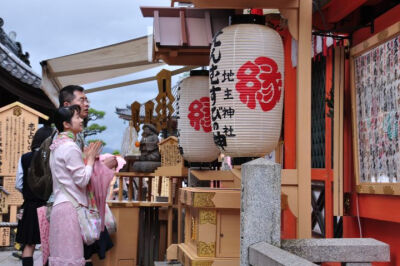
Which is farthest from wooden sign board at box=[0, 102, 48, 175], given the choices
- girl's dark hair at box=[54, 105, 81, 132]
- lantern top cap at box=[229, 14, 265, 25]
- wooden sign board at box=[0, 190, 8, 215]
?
lantern top cap at box=[229, 14, 265, 25]

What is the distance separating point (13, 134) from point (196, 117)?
22.5 feet

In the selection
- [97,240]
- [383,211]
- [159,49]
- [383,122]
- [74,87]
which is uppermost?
[159,49]

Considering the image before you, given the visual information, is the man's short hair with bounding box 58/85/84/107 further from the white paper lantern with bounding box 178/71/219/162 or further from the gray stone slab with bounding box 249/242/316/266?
the gray stone slab with bounding box 249/242/316/266

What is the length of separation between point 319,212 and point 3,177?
8.30 metres

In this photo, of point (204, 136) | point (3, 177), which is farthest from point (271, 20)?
point (3, 177)

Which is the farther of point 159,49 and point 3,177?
point 3,177

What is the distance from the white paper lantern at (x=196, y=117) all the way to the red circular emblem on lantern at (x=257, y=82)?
2238 mm

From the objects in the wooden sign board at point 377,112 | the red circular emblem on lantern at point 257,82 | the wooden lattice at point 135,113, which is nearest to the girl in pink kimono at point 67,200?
the red circular emblem on lantern at point 257,82

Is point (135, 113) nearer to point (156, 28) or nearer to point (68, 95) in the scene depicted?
point (156, 28)

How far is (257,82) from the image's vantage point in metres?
5.12

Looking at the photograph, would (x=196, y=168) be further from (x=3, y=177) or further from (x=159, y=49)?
(x=3, y=177)

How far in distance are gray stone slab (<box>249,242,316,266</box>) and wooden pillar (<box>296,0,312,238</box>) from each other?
1313 mm

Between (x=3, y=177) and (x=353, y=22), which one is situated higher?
(x=353, y=22)

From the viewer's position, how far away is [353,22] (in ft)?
19.3
